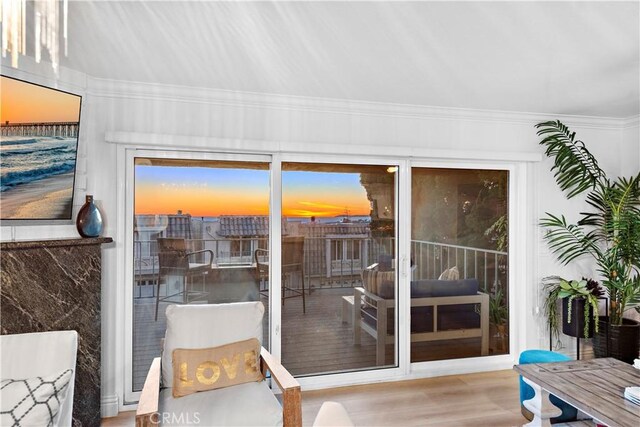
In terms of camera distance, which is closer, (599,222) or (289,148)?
(289,148)

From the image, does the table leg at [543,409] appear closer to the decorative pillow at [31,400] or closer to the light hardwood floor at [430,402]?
the light hardwood floor at [430,402]

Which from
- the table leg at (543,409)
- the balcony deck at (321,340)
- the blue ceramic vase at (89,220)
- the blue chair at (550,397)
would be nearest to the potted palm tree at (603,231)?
the blue chair at (550,397)

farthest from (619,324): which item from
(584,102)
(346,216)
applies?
(346,216)

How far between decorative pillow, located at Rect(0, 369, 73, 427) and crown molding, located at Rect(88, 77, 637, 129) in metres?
2.12

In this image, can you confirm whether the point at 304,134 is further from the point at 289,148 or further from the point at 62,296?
the point at 62,296

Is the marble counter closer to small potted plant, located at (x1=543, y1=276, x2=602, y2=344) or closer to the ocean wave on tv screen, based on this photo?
the ocean wave on tv screen

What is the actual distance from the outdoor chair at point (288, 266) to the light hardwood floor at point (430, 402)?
83 cm

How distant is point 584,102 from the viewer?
3.69 metres

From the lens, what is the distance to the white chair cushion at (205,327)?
2627 millimetres

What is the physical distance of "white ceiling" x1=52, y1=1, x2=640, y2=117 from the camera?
208 centimetres

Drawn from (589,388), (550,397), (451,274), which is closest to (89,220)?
(451,274)

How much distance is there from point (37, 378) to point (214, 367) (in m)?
0.95

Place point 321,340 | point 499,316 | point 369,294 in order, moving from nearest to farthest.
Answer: point 321,340 → point 369,294 → point 499,316

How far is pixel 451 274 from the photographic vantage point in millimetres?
3977
